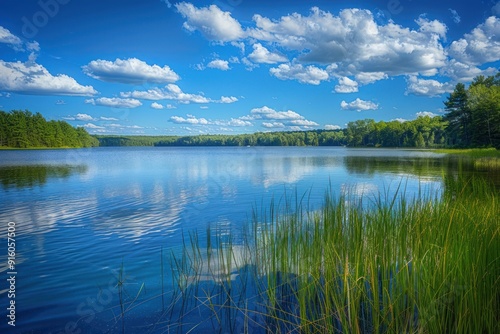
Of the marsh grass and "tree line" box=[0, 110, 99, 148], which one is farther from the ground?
"tree line" box=[0, 110, 99, 148]

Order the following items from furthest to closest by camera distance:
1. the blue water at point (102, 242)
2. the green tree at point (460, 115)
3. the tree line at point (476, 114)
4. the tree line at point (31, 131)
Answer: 1. the tree line at point (31, 131)
2. the green tree at point (460, 115)
3. the tree line at point (476, 114)
4. the blue water at point (102, 242)

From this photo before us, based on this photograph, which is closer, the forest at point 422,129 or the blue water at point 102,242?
the blue water at point 102,242

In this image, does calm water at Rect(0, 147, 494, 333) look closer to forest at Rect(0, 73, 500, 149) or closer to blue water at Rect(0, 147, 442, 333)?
blue water at Rect(0, 147, 442, 333)

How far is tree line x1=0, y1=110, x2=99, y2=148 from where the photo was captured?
109m

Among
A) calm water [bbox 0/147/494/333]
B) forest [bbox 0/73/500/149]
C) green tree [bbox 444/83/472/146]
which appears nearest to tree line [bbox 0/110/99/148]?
forest [bbox 0/73/500/149]

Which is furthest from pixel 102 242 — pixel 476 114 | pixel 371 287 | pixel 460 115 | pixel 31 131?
pixel 31 131

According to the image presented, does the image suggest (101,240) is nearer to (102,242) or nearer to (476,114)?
(102,242)

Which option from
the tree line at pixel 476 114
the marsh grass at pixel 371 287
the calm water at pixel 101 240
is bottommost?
the calm water at pixel 101 240

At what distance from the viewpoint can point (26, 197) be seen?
18.9 m

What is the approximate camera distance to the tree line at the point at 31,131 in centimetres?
10918

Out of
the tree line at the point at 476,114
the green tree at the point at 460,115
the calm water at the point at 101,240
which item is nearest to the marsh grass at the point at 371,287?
the calm water at the point at 101,240

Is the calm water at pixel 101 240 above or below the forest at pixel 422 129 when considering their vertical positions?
below

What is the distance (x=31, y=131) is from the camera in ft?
384

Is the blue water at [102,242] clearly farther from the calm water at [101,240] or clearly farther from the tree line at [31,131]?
the tree line at [31,131]
